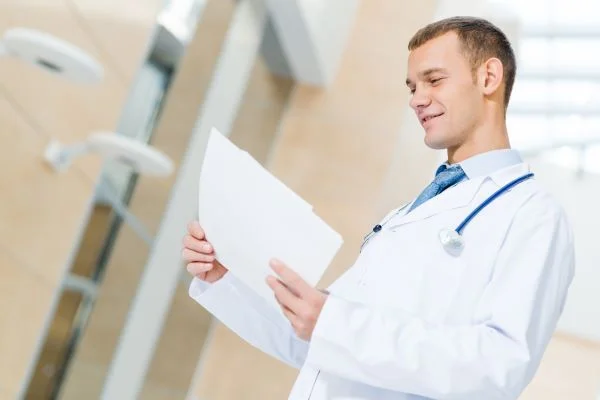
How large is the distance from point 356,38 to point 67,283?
3.87 meters

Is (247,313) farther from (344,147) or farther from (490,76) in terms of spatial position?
(344,147)

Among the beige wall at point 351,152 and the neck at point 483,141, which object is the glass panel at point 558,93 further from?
the neck at point 483,141

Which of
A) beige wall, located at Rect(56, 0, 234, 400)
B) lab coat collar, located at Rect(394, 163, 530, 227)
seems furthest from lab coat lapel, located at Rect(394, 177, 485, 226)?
beige wall, located at Rect(56, 0, 234, 400)

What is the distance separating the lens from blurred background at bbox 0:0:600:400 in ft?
12.8

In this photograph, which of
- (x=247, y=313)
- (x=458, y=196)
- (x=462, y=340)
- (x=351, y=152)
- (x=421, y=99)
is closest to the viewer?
(x=462, y=340)

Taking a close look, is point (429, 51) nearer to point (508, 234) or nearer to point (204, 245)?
point (508, 234)

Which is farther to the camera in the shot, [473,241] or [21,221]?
[21,221]

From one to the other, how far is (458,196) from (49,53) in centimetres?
180

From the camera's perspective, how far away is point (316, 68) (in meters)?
7.23

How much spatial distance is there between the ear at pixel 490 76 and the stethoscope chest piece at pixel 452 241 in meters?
0.41

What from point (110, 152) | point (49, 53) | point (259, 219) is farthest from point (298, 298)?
point (110, 152)

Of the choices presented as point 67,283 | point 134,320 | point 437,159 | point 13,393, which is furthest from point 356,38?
point 13,393

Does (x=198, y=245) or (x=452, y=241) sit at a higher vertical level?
(x=452, y=241)

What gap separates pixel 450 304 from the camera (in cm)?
180
